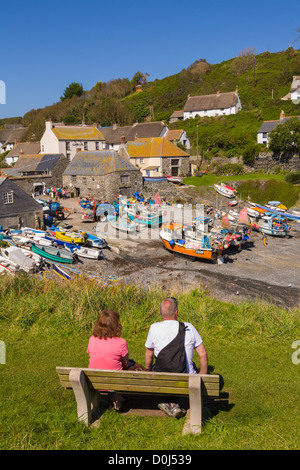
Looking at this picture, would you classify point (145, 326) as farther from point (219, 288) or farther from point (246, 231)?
point (246, 231)

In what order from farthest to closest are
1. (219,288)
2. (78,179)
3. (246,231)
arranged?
(78,179) < (246,231) < (219,288)

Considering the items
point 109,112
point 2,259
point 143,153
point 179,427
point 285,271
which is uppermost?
point 109,112

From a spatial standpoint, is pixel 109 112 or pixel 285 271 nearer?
pixel 285 271

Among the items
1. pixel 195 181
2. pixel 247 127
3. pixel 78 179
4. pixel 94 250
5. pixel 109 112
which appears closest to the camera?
pixel 94 250

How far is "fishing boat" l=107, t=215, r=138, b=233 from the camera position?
107ft

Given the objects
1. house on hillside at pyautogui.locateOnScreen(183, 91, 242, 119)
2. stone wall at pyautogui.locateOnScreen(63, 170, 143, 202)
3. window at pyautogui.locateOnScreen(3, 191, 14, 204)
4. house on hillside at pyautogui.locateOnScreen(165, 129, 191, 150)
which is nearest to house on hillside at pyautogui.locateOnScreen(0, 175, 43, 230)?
window at pyautogui.locateOnScreen(3, 191, 14, 204)

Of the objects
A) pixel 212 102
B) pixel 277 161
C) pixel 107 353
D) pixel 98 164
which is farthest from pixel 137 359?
pixel 212 102

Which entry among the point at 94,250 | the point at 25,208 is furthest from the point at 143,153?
the point at 94,250

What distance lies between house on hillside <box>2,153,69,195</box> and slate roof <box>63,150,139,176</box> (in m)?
1.69

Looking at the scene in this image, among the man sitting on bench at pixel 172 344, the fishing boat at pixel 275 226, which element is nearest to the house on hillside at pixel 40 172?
the fishing boat at pixel 275 226

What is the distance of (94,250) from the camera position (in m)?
25.6

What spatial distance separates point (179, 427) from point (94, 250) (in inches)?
839

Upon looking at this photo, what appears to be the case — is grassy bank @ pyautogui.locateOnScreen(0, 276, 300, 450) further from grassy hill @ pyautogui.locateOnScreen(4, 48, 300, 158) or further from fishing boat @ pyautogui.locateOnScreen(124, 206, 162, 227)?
grassy hill @ pyautogui.locateOnScreen(4, 48, 300, 158)

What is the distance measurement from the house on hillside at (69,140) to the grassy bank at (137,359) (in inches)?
1745
